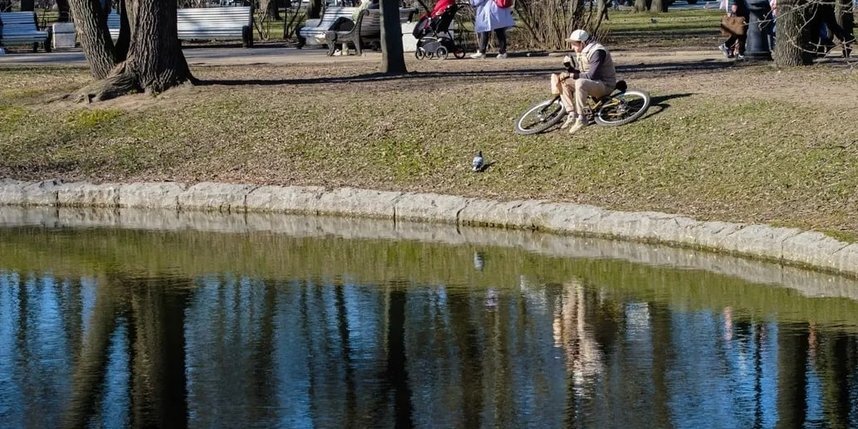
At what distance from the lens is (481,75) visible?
76.5ft

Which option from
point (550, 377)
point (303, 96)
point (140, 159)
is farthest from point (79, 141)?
point (550, 377)

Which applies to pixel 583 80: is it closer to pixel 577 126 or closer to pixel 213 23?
pixel 577 126

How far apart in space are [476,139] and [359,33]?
1172cm

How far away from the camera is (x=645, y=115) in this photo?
1853 cm

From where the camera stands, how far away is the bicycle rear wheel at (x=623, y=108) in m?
18.4

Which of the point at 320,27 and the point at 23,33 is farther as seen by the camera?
the point at 23,33

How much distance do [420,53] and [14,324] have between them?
1757cm

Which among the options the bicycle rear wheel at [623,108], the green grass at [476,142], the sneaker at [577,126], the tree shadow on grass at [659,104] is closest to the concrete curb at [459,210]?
A: the green grass at [476,142]

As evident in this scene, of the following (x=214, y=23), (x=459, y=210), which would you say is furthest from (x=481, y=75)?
(x=214, y=23)

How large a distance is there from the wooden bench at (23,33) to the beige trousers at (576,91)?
752 inches

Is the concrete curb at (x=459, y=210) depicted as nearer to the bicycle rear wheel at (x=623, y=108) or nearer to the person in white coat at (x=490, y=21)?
the bicycle rear wheel at (x=623, y=108)

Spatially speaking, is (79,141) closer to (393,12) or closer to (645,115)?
(393,12)

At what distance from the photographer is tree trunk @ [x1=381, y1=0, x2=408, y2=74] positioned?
78.1 ft

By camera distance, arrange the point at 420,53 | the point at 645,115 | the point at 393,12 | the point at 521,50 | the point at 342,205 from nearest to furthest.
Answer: the point at 342,205, the point at 645,115, the point at 393,12, the point at 420,53, the point at 521,50
